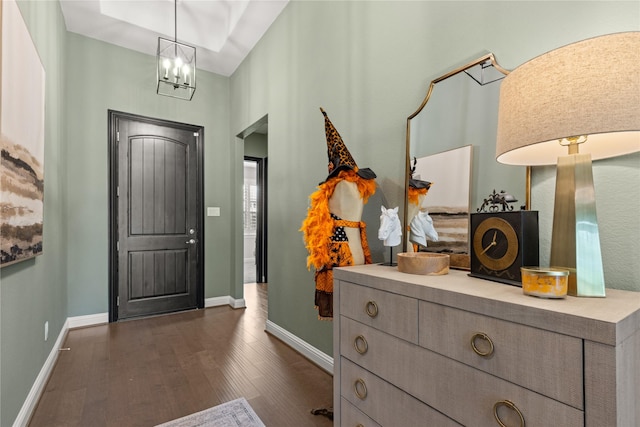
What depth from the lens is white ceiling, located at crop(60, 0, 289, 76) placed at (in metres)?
2.98

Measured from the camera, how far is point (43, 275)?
7.09 feet

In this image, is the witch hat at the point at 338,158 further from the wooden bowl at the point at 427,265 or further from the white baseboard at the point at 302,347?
the white baseboard at the point at 302,347

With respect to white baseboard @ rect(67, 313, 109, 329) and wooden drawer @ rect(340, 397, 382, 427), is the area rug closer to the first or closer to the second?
wooden drawer @ rect(340, 397, 382, 427)

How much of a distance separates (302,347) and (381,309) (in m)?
1.61

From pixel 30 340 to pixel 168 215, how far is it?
6.98 feet

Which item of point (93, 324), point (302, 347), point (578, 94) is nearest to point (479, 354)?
point (578, 94)

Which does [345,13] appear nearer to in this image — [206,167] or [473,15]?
[473,15]

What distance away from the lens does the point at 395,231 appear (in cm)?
148

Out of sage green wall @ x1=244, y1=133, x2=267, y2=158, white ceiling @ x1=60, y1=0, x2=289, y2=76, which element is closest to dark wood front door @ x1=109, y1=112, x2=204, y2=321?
white ceiling @ x1=60, y1=0, x2=289, y2=76

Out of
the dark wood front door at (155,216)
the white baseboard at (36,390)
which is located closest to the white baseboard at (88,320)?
the dark wood front door at (155,216)

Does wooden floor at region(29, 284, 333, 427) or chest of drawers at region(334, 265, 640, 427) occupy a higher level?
chest of drawers at region(334, 265, 640, 427)

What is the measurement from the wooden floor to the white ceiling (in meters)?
3.15

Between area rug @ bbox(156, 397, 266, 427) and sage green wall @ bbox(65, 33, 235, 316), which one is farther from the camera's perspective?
sage green wall @ bbox(65, 33, 235, 316)

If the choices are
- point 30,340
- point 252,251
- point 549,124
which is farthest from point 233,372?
point 252,251
